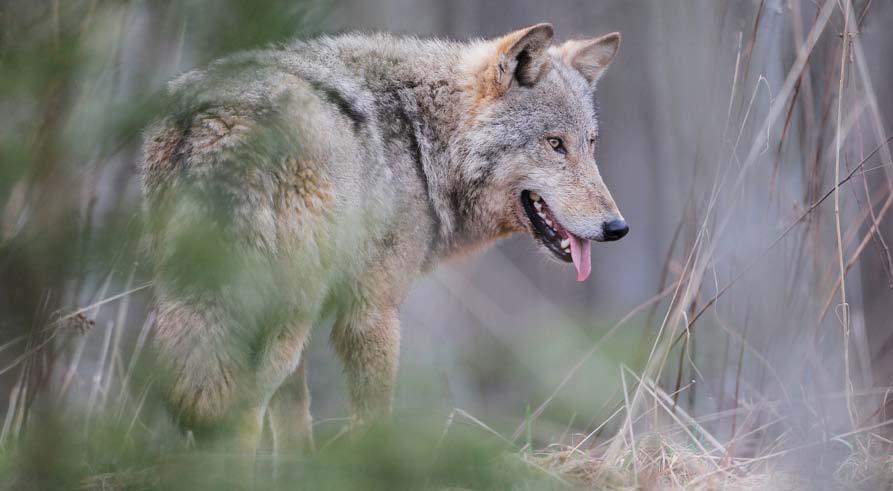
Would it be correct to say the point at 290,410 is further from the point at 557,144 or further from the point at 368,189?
the point at 557,144

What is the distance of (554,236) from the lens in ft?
14.1

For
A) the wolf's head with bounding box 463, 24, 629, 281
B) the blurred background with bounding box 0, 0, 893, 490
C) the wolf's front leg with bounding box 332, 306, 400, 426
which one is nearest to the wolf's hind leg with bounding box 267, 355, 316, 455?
the blurred background with bounding box 0, 0, 893, 490

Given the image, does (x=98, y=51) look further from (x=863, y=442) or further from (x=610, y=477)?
(x=863, y=442)

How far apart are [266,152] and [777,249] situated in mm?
3389

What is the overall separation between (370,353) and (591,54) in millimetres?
2097

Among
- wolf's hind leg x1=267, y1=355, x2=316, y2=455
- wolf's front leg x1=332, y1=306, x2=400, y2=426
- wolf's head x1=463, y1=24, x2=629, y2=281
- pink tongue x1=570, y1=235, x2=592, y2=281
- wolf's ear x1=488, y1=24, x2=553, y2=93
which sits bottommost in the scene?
wolf's hind leg x1=267, y1=355, x2=316, y2=455

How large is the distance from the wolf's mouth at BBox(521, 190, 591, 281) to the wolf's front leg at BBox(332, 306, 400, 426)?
0.88m

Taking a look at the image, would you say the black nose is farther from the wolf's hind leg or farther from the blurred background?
the wolf's hind leg

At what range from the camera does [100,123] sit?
1.25m

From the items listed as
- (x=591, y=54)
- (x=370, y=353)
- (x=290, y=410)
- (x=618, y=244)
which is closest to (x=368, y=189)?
(x=370, y=353)

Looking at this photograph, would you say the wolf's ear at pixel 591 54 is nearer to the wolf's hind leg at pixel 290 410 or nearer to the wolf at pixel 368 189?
the wolf at pixel 368 189

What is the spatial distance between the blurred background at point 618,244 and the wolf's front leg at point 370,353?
35cm

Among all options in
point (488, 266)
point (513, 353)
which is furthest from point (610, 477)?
point (488, 266)

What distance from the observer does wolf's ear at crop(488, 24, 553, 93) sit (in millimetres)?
4125
